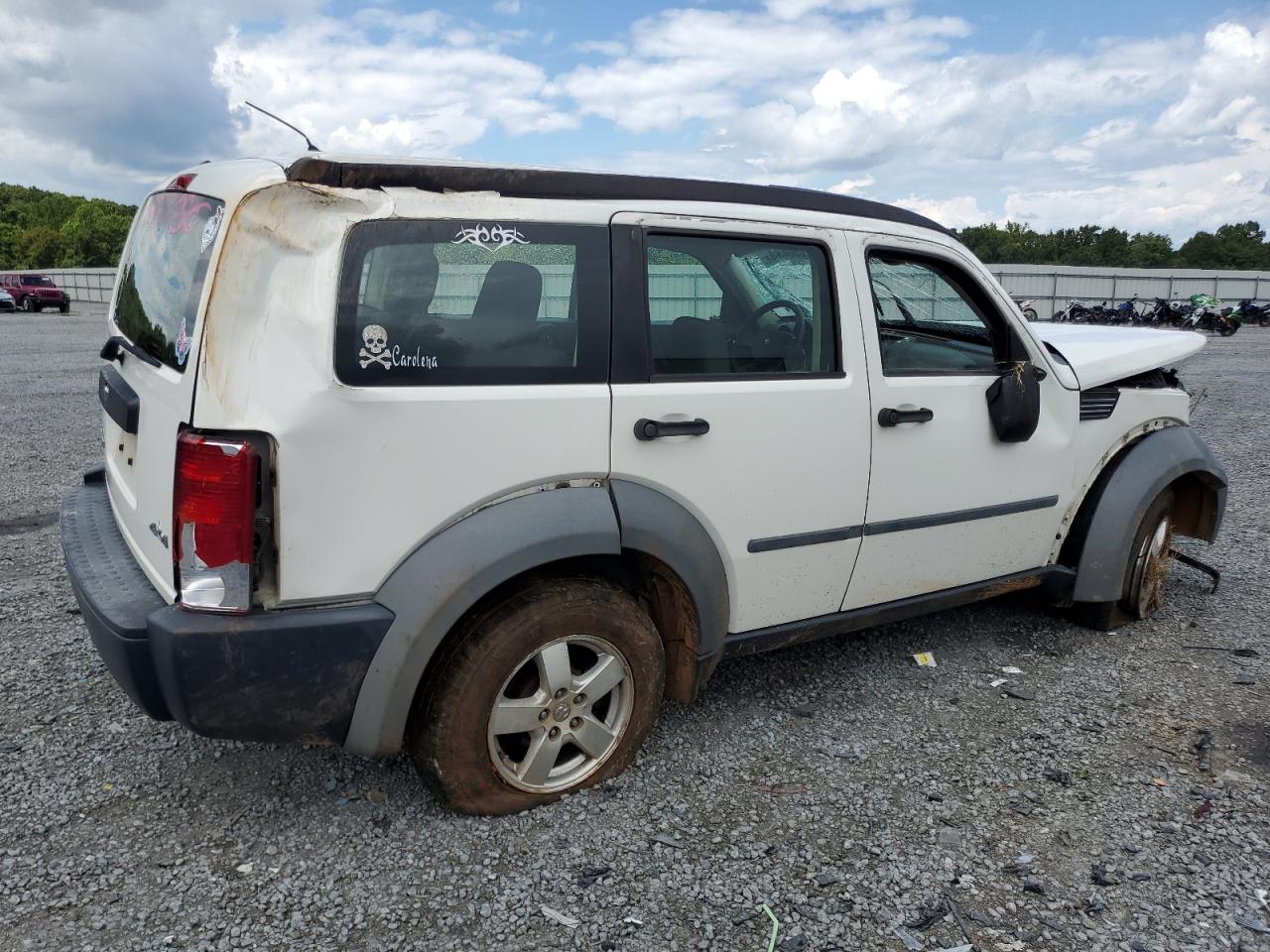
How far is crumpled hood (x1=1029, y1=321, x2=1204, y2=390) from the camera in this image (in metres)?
3.96

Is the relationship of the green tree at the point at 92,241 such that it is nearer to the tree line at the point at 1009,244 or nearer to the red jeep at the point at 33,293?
the tree line at the point at 1009,244

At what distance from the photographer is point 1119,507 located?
4.03 m

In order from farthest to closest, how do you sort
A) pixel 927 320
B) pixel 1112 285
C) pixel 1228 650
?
1. pixel 1112 285
2. pixel 1228 650
3. pixel 927 320

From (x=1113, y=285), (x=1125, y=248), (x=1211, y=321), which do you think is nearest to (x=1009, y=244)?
(x=1125, y=248)

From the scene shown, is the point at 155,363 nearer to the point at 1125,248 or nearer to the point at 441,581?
the point at 441,581

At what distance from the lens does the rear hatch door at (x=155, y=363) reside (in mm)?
2482

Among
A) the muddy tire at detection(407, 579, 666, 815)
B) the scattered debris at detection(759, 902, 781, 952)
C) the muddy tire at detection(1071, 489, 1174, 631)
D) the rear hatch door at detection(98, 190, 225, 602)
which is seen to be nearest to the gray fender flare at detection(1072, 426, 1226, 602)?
the muddy tire at detection(1071, 489, 1174, 631)

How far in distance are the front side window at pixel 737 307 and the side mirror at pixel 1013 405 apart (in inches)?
30.7

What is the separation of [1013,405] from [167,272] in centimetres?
295

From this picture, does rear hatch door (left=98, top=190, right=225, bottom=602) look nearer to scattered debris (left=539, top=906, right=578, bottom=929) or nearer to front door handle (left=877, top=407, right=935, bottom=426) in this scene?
scattered debris (left=539, top=906, right=578, bottom=929)

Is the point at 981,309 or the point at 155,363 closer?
the point at 155,363

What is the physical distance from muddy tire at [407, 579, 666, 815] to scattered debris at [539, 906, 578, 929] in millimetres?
417

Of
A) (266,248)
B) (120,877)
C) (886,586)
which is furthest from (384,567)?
(886,586)

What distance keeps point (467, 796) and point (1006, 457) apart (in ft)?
7.78
